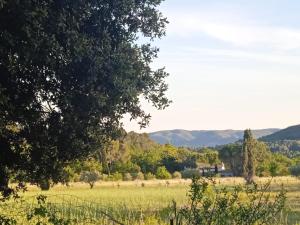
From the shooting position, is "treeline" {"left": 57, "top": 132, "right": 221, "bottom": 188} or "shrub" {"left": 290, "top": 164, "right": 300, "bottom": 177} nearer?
"treeline" {"left": 57, "top": 132, "right": 221, "bottom": 188}

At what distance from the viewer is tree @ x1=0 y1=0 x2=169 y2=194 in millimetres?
13133

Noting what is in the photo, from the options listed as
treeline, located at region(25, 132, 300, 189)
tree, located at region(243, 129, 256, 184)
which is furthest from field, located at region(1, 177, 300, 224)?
tree, located at region(243, 129, 256, 184)

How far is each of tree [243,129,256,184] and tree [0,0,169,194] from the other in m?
69.3

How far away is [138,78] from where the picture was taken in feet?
52.7

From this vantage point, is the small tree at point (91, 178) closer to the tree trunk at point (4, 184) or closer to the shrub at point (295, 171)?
the shrub at point (295, 171)

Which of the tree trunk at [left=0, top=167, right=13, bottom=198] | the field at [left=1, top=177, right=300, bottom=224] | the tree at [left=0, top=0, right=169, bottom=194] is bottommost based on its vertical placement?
the field at [left=1, top=177, right=300, bottom=224]

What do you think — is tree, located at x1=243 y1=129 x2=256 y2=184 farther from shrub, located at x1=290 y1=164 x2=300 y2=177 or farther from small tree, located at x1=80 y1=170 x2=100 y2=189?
small tree, located at x1=80 y1=170 x2=100 y2=189

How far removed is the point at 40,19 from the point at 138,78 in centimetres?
418

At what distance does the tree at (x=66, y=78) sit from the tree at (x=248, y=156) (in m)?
69.3

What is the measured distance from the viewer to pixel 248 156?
89062 millimetres

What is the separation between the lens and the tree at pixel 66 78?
1313 centimetres

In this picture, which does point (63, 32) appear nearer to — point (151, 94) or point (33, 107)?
point (33, 107)

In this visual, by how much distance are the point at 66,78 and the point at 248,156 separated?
7720 cm

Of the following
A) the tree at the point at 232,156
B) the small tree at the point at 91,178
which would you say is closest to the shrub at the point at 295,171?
the tree at the point at 232,156
